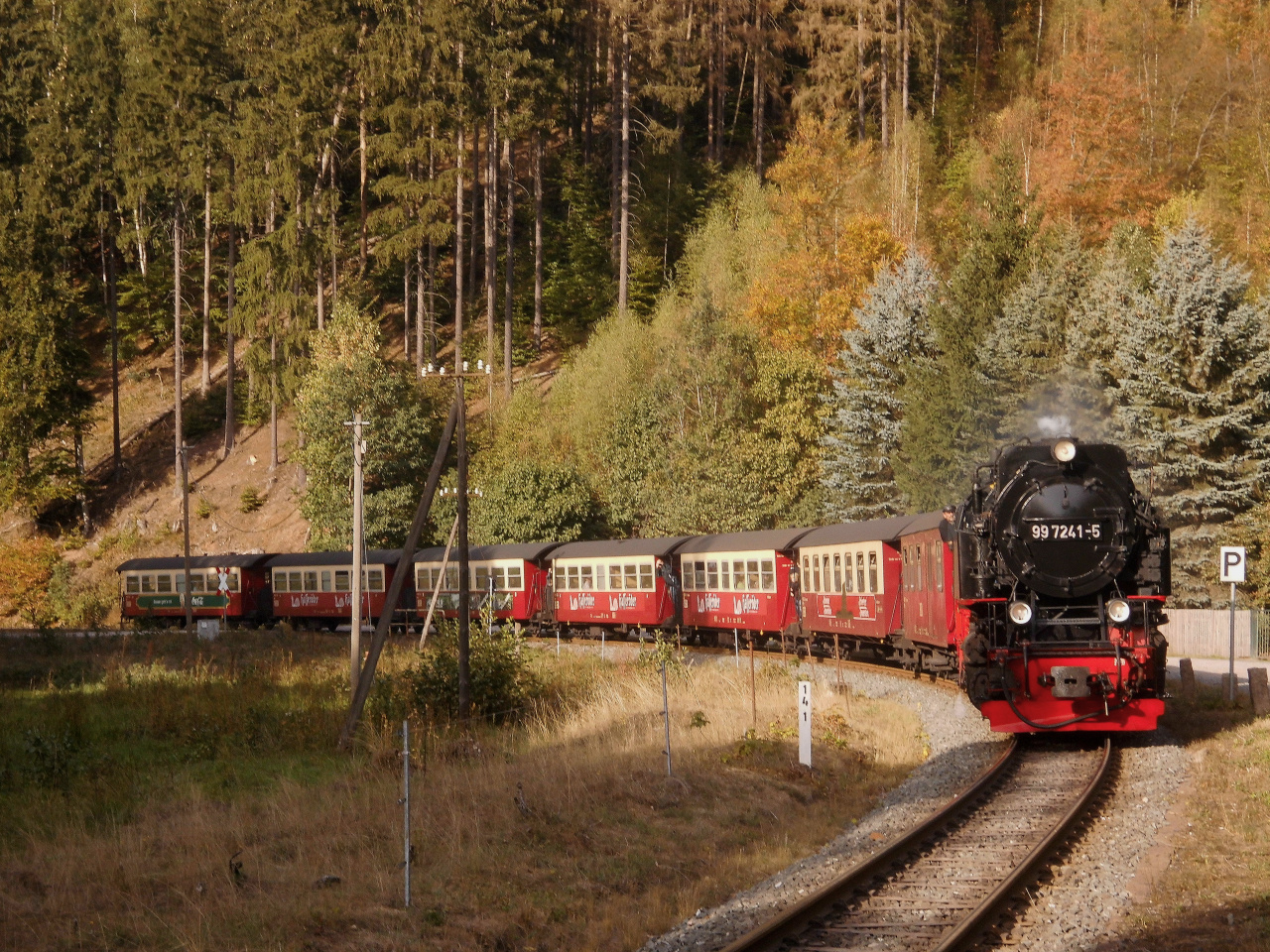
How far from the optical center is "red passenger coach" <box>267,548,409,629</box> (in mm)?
44750

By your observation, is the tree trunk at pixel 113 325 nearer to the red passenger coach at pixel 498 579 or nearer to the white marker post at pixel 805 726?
the red passenger coach at pixel 498 579

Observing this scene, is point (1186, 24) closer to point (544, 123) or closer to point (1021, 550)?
point (544, 123)

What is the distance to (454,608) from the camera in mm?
42656

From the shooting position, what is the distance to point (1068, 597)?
16.4 metres

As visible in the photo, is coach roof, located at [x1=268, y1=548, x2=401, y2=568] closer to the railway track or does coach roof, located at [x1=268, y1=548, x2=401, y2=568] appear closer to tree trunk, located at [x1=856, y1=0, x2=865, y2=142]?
tree trunk, located at [x1=856, y1=0, x2=865, y2=142]

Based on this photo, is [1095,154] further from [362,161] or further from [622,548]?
[362,161]

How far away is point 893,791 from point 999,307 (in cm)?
2925

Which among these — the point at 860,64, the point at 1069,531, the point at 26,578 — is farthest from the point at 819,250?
the point at 1069,531

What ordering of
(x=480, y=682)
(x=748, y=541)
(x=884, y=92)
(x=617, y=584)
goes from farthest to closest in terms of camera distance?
(x=884, y=92)
(x=617, y=584)
(x=748, y=541)
(x=480, y=682)

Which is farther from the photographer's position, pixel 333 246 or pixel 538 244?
pixel 538 244

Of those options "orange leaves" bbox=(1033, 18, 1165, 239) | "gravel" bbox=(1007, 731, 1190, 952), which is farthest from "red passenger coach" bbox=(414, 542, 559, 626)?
"gravel" bbox=(1007, 731, 1190, 952)

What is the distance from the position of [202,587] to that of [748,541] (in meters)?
26.8

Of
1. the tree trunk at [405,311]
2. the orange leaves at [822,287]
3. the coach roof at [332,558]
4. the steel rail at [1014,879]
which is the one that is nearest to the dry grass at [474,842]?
the steel rail at [1014,879]

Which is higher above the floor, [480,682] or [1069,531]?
[1069,531]
